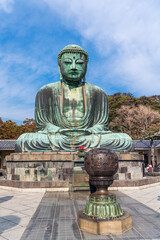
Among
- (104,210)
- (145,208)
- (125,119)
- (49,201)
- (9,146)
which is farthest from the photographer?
(125,119)

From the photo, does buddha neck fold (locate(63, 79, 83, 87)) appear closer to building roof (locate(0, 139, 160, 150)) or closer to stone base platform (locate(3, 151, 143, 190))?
stone base platform (locate(3, 151, 143, 190))

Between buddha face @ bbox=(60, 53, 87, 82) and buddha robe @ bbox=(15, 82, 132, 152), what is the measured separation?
536mm

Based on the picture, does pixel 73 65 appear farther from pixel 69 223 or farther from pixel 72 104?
pixel 69 223

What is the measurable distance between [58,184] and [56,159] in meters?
0.91

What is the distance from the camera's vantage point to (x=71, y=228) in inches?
128

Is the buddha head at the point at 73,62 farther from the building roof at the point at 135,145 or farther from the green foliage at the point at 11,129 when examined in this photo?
the green foliage at the point at 11,129

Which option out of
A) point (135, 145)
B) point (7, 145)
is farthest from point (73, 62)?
point (135, 145)

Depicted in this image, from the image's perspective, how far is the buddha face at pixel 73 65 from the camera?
966 centimetres

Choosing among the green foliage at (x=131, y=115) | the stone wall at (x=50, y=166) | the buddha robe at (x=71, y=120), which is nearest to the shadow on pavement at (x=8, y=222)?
the stone wall at (x=50, y=166)

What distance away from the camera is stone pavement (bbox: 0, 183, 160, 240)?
2.97 m

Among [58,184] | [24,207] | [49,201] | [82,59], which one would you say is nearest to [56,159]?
[58,184]

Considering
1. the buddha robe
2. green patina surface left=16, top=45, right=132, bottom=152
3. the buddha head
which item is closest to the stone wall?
the buddha robe

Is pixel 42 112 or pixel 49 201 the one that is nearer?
pixel 49 201

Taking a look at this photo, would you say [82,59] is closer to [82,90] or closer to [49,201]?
[82,90]
